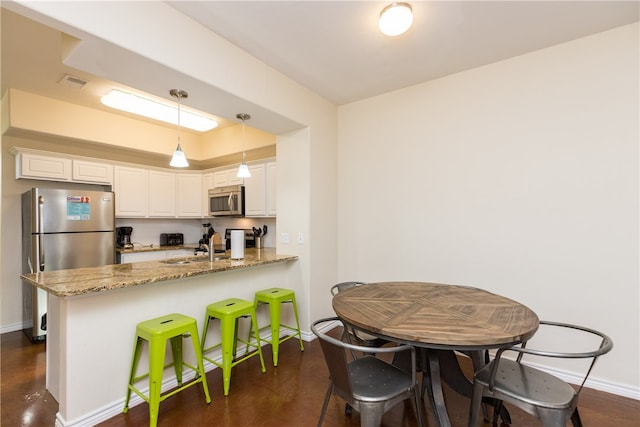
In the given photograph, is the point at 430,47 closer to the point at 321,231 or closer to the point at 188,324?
the point at 321,231

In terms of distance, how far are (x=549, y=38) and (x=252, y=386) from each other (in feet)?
12.2

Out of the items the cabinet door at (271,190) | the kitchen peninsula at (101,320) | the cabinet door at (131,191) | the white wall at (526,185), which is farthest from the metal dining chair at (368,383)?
the cabinet door at (131,191)

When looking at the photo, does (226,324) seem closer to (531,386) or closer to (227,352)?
(227,352)

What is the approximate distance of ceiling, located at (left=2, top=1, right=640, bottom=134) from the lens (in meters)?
2.06

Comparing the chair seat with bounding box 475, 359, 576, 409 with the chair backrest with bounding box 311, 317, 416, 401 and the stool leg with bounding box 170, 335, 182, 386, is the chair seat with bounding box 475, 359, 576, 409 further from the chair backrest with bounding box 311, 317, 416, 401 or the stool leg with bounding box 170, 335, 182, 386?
the stool leg with bounding box 170, 335, 182, 386

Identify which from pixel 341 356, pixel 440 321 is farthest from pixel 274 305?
pixel 440 321

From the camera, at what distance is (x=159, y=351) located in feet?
6.20

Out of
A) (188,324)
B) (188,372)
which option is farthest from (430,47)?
(188,372)

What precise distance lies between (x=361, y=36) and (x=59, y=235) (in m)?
3.89

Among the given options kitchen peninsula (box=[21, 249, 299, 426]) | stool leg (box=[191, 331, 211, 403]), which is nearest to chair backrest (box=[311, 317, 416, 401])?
stool leg (box=[191, 331, 211, 403])

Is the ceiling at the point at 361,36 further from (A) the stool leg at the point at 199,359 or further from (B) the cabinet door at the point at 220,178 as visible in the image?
(B) the cabinet door at the point at 220,178

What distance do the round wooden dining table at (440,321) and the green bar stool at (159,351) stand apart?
1069 mm

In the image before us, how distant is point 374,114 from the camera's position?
3.49 m

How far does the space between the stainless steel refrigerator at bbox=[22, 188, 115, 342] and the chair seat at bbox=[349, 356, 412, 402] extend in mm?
3545
